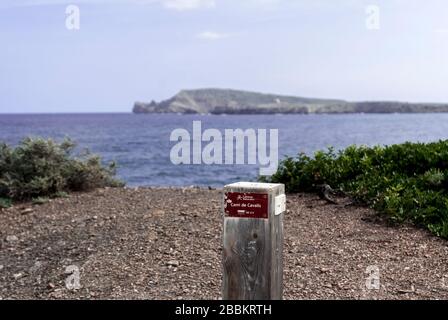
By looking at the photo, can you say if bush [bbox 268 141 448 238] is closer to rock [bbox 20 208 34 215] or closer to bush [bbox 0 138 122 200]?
bush [bbox 0 138 122 200]

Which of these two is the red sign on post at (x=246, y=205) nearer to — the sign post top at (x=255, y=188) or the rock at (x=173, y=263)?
the sign post top at (x=255, y=188)

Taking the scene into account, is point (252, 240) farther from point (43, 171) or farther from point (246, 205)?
point (43, 171)

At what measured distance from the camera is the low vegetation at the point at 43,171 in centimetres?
984

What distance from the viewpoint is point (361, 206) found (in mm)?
8320

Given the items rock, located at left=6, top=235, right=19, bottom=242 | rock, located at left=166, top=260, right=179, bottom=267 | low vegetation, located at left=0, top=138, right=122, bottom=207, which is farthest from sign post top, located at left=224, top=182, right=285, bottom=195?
low vegetation, located at left=0, top=138, right=122, bottom=207

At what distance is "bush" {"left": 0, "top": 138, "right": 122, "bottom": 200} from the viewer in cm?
988

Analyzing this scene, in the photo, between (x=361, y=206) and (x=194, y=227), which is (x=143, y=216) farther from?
(x=361, y=206)

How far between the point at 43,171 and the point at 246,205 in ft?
22.8

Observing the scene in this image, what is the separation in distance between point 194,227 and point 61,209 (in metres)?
2.67

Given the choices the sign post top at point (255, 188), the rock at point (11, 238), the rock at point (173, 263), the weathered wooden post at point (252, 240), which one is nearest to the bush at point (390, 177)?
the rock at point (173, 263)

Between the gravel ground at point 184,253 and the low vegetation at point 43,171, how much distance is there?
31.9 inches

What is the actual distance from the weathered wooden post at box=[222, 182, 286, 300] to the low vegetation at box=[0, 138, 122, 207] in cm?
626

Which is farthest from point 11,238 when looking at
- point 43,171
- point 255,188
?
point 255,188
